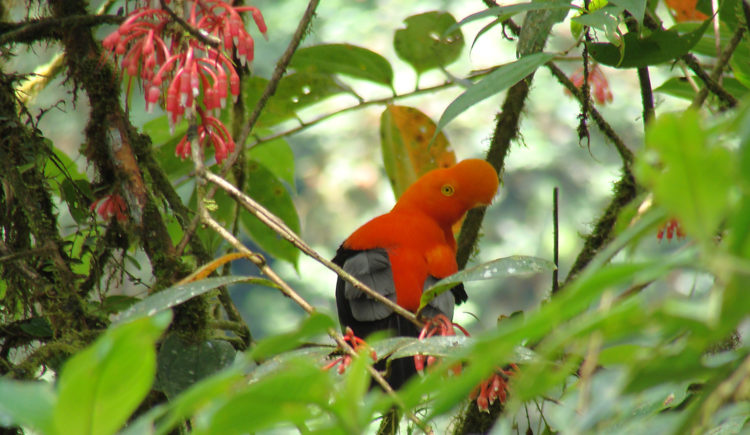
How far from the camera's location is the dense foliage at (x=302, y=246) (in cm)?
34

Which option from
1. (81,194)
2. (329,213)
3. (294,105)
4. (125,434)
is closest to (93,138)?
(81,194)

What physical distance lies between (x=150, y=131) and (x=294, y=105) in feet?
1.32

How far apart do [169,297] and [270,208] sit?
124 centimetres

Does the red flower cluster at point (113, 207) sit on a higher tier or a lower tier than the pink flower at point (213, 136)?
lower

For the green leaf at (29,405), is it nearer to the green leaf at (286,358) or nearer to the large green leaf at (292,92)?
the green leaf at (286,358)

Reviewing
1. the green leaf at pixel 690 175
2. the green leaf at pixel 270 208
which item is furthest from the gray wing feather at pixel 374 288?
the green leaf at pixel 690 175

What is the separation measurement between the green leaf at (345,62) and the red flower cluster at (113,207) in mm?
708

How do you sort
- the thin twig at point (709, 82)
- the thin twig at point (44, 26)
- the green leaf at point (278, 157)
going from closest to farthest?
1. the thin twig at point (44, 26)
2. the thin twig at point (709, 82)
3. the green leaf at point (278, 157)

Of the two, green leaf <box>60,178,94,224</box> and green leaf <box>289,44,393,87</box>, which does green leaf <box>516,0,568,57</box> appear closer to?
green leaf <box>289,44,393,87</box>

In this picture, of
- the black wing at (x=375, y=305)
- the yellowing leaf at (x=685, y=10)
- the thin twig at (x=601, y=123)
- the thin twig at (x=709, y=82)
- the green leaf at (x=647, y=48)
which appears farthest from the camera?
the yellowing leaf at (x=685, y=10)

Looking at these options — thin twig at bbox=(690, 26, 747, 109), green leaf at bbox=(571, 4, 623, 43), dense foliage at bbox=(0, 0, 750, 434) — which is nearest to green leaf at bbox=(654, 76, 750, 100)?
dense foliage at bbox=(0, 0, 750, 434)

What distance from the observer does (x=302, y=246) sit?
36.0 inches

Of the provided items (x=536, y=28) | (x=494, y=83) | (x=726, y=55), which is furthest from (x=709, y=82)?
(x=494, y=83)

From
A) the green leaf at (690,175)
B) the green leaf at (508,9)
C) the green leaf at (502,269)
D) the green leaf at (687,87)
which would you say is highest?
the green leaf at (508,9)
